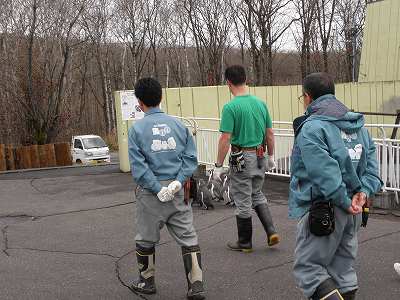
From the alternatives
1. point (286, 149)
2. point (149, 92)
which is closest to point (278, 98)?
point (286, 149)

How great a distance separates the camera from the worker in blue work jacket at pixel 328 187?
132 inches

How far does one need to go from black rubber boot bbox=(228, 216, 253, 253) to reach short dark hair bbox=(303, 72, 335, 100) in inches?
97.0

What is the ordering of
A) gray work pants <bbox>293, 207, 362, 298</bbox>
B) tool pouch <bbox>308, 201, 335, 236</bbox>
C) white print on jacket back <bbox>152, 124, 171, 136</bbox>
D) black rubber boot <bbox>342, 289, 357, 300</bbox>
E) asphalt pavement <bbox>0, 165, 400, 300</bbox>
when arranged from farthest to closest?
asphalt pavement <bbox>0, 165, 400, 300</bbox>, white print on jacket back <bbox>152, 124, 171, 136</bbox>, black rubber boot <bbox>342, 289, 357, 300</bbox>, gray work pants <bbox>293, 207, 362, 298</bbox>, tool pouch <bbox>308, 201, 335, 236</bbox>

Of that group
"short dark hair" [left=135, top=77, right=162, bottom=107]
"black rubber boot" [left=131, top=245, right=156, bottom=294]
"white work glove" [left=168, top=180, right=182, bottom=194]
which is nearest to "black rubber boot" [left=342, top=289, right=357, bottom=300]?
"white work glove" [left=168, top=180, right=182, bottom=194]

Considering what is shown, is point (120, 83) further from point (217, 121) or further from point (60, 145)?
point (217, 121)

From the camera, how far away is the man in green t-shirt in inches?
223

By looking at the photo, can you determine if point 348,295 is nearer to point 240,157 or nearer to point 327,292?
point 327,292

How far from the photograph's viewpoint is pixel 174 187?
439 cm

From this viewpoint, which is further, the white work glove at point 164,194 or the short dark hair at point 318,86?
the white work glove at point 164,194

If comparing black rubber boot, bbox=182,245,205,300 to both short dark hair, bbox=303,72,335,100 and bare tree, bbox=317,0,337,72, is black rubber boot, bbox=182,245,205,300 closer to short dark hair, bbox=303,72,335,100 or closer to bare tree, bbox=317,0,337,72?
short dark hair, bbox=303,72,335,100

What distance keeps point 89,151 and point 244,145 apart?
2577 cm

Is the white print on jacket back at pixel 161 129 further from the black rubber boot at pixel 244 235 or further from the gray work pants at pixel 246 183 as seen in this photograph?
the black rubber boot at pixel 244 235

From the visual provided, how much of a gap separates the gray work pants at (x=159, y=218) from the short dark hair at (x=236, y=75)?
1.65 m

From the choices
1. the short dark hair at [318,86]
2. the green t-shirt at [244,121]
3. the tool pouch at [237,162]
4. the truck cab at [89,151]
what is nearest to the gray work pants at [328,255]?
the short dark hair at [318,86]
